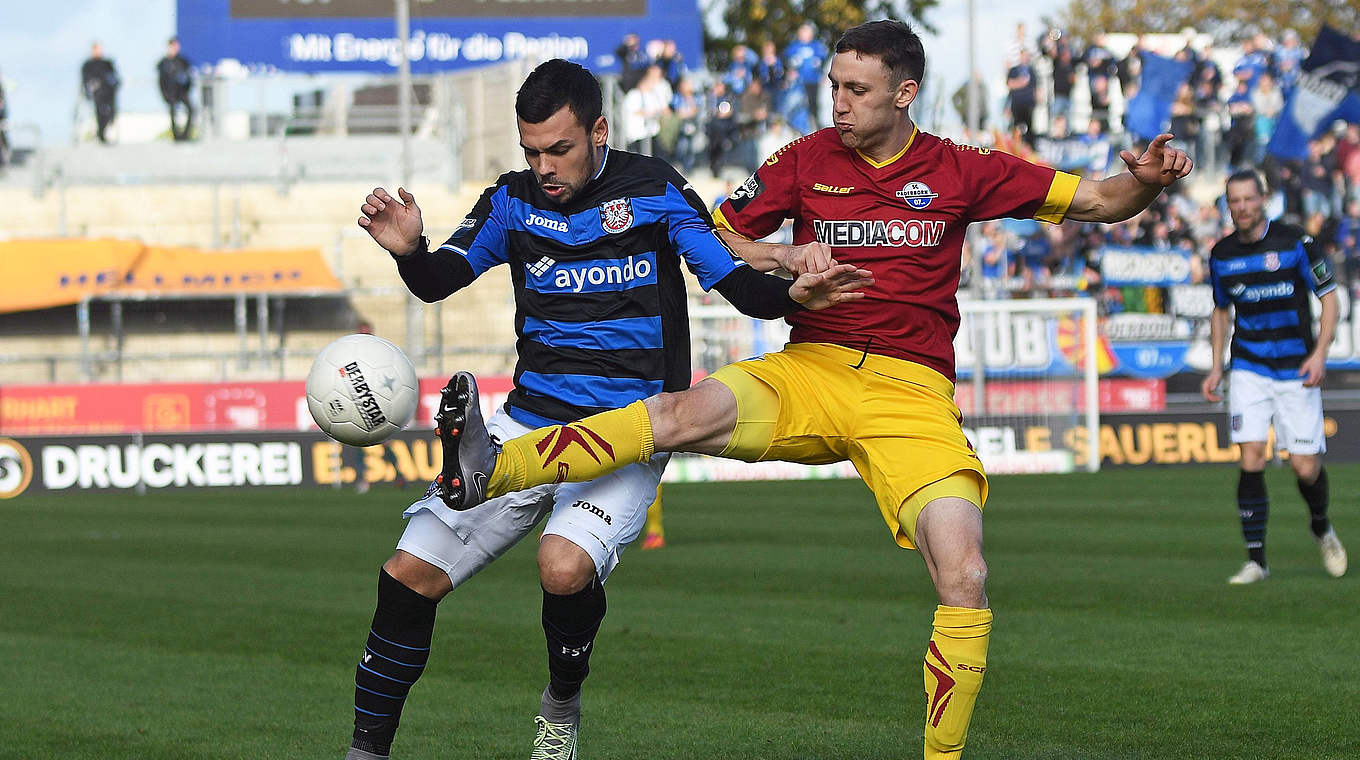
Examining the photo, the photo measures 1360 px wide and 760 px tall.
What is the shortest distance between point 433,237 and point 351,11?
26.6 feet

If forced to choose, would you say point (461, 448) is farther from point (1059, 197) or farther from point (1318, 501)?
point (1318, 501)

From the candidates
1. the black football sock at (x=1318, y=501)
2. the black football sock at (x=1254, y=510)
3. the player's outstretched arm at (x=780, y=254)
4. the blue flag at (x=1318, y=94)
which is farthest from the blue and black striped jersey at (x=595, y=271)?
the blue flag at (x=1318, y=94)

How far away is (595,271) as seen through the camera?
5.25m

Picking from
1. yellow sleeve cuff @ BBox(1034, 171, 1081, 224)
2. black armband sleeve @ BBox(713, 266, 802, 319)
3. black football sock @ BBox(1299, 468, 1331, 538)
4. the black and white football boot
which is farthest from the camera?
black football sock @ BBox(1299, 468, 1331, 538)

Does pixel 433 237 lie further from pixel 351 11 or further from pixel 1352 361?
pixel 1352 361

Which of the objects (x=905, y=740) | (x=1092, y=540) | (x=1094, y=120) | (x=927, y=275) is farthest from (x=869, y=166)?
(x=1094, y=120)

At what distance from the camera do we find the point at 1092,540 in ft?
43.5

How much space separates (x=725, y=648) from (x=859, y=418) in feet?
9.97

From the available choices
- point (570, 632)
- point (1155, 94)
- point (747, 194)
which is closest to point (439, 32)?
point (1155, 94)

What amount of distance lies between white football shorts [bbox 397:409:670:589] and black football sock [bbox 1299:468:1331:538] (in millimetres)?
A: 6258

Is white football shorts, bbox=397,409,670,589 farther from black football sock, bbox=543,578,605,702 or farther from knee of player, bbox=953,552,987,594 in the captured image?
knee of player, bbox=953,552,987,594

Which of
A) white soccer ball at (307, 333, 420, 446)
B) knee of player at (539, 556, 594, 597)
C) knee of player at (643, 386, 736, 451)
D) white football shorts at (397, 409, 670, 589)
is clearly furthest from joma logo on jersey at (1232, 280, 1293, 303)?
white soccer ball at (307, 333, 420, 446)

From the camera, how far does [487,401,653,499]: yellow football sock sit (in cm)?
491

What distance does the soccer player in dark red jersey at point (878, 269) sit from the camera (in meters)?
5.23
